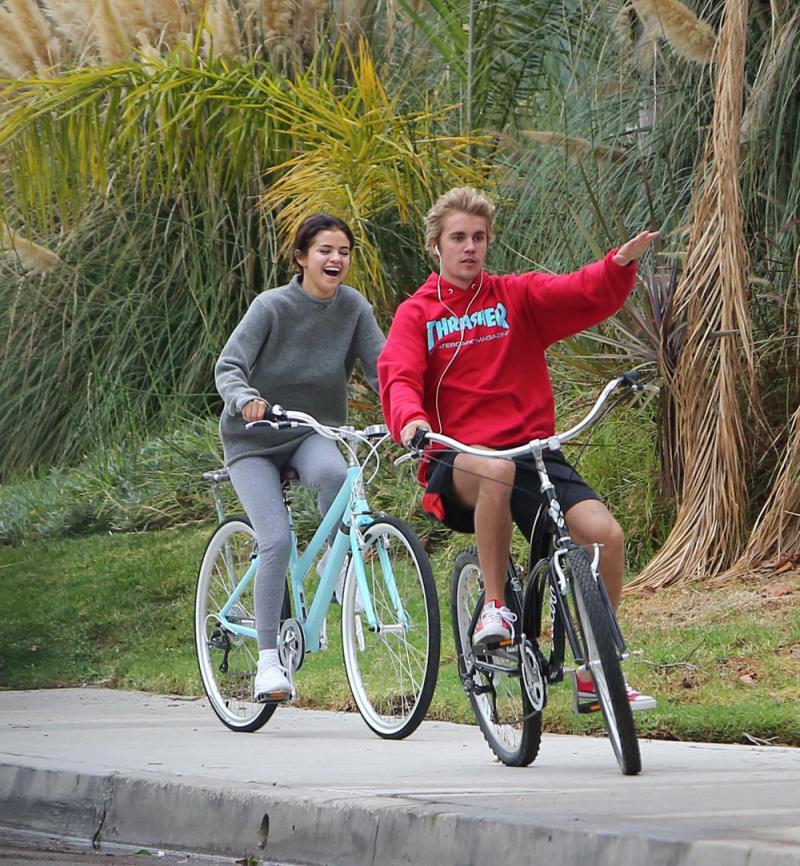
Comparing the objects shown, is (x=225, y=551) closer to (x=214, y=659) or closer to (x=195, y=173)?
(x=214, y=659)

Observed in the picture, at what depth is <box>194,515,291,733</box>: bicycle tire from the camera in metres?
7.27

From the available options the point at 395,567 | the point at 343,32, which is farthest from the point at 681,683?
the point at 343,32

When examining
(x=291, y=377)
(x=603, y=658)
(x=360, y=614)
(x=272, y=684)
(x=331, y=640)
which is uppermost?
(x=291, y=377)

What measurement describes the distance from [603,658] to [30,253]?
32.1 feet

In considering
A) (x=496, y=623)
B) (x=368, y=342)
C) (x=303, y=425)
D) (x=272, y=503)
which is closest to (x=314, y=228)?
(x=368, y=342)

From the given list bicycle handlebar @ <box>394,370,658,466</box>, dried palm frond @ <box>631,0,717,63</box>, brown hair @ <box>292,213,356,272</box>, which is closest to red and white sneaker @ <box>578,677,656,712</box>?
bicycle handlebar @ <box>394,370,658,466</box>

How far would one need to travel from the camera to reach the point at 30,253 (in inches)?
546

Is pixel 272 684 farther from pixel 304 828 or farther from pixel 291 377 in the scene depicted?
pixel 304 828

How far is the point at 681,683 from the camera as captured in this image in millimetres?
7125

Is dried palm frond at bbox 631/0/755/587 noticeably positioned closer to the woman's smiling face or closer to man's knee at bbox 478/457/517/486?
the woman's smiling face

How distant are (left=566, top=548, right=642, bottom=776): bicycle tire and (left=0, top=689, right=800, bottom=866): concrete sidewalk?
11 cm

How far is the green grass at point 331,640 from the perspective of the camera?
6.80 meters

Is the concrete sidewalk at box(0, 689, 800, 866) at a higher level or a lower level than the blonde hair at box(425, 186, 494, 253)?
lower

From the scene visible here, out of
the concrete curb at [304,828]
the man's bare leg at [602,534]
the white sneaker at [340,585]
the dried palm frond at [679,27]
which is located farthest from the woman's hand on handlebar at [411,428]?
the dried palm frond at [679,27]
